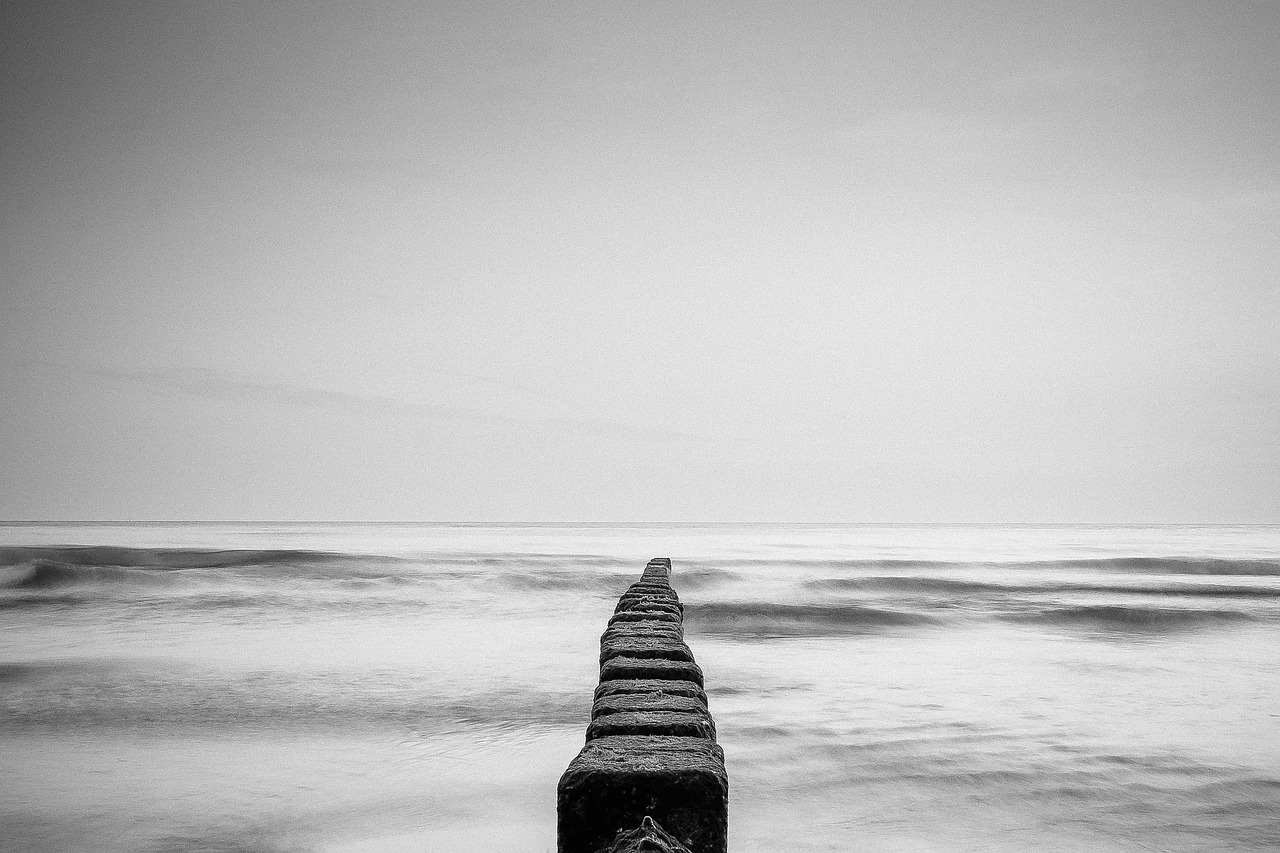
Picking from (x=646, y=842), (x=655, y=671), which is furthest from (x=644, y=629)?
(x=646, y=842)

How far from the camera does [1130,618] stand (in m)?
16.4

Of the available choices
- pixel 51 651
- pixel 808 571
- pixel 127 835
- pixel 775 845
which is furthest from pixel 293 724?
pixel 808 571

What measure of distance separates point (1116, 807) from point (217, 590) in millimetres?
20042

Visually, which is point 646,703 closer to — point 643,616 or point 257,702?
point 643,616

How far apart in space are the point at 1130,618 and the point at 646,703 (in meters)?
17.1

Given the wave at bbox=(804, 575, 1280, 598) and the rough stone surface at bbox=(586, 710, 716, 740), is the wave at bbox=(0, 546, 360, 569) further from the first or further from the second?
the rough stone surface at bbox=(586, 710, 716, 740)

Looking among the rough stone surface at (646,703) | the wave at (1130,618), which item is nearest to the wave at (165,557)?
the wave at (1130,618)

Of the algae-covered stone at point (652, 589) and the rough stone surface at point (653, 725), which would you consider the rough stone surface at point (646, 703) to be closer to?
the rough stone surface at point (653, 725)

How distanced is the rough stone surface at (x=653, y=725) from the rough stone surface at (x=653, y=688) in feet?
0.96

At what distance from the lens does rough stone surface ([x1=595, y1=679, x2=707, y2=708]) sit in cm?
259

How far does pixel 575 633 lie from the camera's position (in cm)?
1442

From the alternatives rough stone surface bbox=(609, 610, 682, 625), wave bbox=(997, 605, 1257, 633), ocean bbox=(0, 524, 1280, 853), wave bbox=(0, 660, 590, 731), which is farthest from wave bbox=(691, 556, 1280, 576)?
rough stone surface bbox=(609, 610, 682, 625)

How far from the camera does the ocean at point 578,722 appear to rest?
5250 millimetres

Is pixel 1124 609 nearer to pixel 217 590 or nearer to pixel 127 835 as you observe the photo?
pixel 127 835
